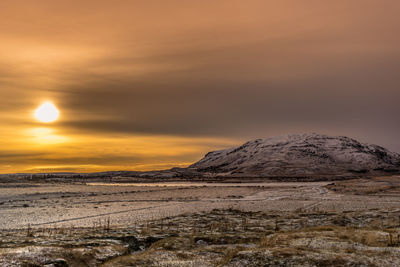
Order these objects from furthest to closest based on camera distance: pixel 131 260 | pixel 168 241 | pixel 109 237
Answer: pixel 109 237
pixel 168 241
pixel 131 260

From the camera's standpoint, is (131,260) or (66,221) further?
(66,221)

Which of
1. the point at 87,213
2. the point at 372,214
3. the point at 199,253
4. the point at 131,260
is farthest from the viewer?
the point at 87,213

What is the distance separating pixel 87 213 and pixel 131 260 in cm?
3175

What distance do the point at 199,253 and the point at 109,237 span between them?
798 cm

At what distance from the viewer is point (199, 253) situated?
20734 millimetres

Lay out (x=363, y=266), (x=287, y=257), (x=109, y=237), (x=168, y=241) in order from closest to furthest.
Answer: (x=363, y=266) → (x=287, y=257) → (x=168, y=241) → (x=109, y=237)

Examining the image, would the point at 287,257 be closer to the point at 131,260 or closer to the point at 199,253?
the point at 199,253

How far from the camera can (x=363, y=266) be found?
14.8 m

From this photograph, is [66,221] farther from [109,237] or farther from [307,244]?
[307,244]

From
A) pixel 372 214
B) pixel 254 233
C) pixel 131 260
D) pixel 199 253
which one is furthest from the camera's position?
pixel 372 214

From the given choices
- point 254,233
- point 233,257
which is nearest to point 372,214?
point 254,233

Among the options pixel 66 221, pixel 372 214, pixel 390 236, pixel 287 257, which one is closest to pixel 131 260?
pixel 287 257

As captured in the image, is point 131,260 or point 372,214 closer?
point 131,260

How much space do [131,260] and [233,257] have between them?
17.5 feet
